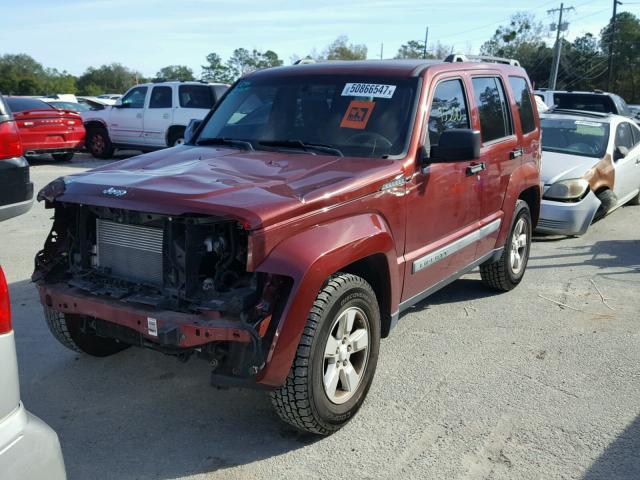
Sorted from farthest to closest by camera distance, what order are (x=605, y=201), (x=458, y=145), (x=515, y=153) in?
(x=605, y=201) → (x=515, y=153) → (x=458, y=145)

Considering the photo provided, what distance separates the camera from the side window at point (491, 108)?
5.10 meters

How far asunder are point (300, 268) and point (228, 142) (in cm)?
185

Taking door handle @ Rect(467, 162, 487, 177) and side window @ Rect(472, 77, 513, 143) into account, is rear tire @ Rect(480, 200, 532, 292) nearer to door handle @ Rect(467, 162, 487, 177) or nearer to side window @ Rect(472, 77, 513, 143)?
side window @ Rect(472, 77, 513, 143)

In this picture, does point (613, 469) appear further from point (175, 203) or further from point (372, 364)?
point (175, 203)

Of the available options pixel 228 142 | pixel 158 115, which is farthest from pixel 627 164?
pixel 158 115

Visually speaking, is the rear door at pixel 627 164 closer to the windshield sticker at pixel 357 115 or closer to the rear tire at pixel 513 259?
the rear tire at pixel 513 259

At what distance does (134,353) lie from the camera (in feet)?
14.9

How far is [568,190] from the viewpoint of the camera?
318 inches

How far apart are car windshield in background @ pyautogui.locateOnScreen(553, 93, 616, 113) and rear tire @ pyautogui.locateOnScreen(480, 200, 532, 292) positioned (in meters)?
11.3

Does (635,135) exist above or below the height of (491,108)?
below

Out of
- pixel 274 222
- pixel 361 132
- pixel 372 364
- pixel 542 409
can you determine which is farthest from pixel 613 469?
pixel 361 132

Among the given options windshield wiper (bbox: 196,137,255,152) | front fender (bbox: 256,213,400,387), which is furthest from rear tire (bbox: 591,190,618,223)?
front fender (bbox: 256,213,400,387)

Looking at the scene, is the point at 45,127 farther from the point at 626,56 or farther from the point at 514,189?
the point at 626,56

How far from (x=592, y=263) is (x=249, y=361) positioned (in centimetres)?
539
